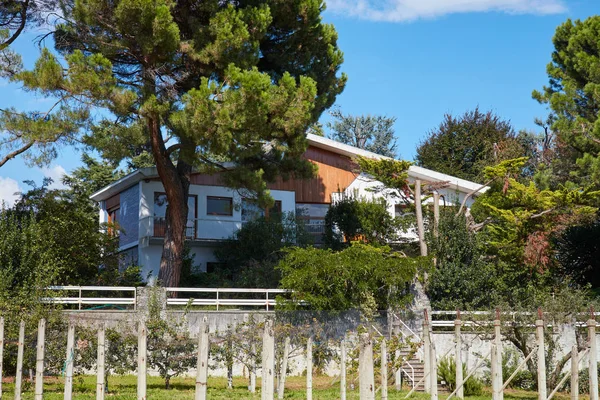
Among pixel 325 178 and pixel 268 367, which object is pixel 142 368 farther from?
pixel 325 178

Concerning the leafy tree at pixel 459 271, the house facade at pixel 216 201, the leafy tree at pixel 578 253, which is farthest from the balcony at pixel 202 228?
the leafy tree at pixel 578 253

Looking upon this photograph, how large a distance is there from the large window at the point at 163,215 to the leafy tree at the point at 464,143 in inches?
665

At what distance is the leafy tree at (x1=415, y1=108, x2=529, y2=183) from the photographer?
149 ft

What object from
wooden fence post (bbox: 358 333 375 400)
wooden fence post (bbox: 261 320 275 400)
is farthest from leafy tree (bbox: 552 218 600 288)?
wooden fence post (bbox: 358 333 375 400)

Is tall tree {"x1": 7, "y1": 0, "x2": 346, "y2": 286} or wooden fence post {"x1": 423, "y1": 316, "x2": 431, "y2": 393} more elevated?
tall tree {"x1": 7, "y1": 0, "x2": 346, "y2": 286}

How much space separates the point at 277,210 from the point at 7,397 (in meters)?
18.7

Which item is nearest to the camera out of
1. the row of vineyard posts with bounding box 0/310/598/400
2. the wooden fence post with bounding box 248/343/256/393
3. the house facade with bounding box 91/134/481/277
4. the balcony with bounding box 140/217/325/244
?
the row of vineyard posts with bounding box 0/310/598/400

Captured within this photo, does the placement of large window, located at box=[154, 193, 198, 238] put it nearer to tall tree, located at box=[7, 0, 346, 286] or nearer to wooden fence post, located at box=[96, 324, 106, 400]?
tall tree, located at box=[7, 0, 346, 286]

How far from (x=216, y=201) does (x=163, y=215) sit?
2.43 m

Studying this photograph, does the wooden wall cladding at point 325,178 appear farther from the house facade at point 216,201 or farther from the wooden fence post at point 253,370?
the wooden fence post at point 253,370

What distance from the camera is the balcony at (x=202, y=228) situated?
32.0 m

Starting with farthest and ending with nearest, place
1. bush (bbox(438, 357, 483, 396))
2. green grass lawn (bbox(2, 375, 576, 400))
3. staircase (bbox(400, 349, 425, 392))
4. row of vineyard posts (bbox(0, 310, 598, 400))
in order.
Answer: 1. staircase (bbox(400, 349, 425, 392))
2. bush (bbox(438, 357, 483, 396))
3. green grass lawn (bbox(2, 375, 576, 400))
4. row of vineyard posts (bbox(0, 310, 598, 400))

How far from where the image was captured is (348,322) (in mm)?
24297

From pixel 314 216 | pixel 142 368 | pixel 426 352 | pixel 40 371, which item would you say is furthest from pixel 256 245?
pixel 142 368
